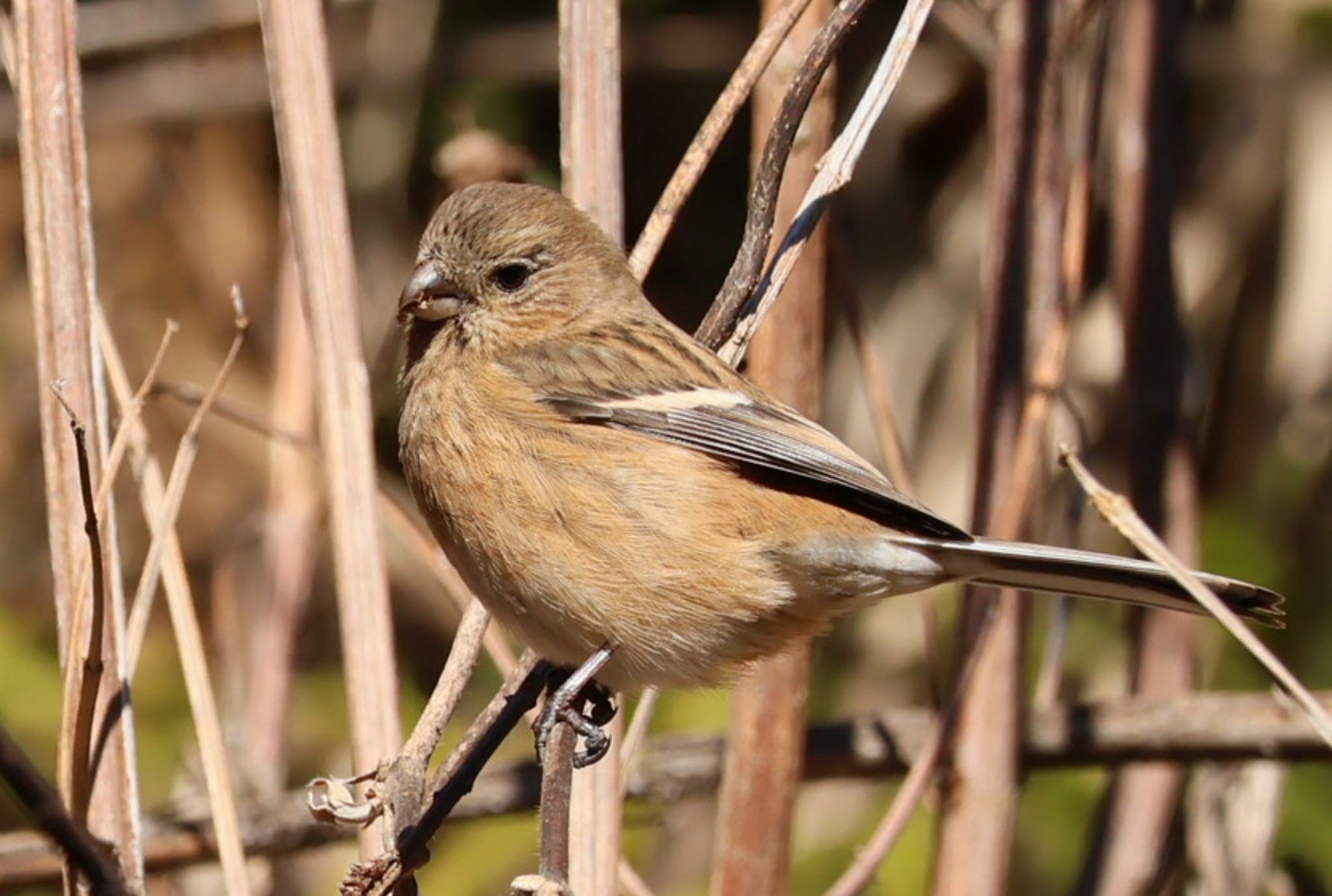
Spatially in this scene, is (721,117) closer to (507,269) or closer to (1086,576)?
(507,269)

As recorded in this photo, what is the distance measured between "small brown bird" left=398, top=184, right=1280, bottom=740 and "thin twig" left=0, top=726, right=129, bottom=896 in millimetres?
1242

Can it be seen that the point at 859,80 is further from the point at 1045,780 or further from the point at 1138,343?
the point at 1045,780

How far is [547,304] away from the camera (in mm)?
3342

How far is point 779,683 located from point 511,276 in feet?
3.06

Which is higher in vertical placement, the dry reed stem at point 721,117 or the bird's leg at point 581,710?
the dry reed stem at point 721,117

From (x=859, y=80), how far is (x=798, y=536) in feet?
8.98

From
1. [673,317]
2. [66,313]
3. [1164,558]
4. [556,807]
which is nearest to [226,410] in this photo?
[66,313]

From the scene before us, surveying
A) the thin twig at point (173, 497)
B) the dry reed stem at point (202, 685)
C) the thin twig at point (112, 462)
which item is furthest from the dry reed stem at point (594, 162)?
the thin twig at point (112, 462)

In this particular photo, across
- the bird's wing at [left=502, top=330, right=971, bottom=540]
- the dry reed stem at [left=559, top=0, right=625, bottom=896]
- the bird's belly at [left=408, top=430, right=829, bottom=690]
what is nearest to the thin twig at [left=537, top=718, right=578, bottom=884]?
the dry reed stem at [left=559, top=0, right=625, bottom=896]

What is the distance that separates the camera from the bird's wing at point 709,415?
2982mm

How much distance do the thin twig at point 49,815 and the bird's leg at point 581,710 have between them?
0.93 metres

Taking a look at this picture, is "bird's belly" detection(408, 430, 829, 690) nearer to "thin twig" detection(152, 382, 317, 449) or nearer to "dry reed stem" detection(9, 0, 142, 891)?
"thin twig" detection(152, 382, 317, 449)

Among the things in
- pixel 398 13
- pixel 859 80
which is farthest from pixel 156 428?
pixel 859 80

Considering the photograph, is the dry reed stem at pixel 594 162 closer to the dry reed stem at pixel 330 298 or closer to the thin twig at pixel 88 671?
the dry reed stem at pixel 330 298
